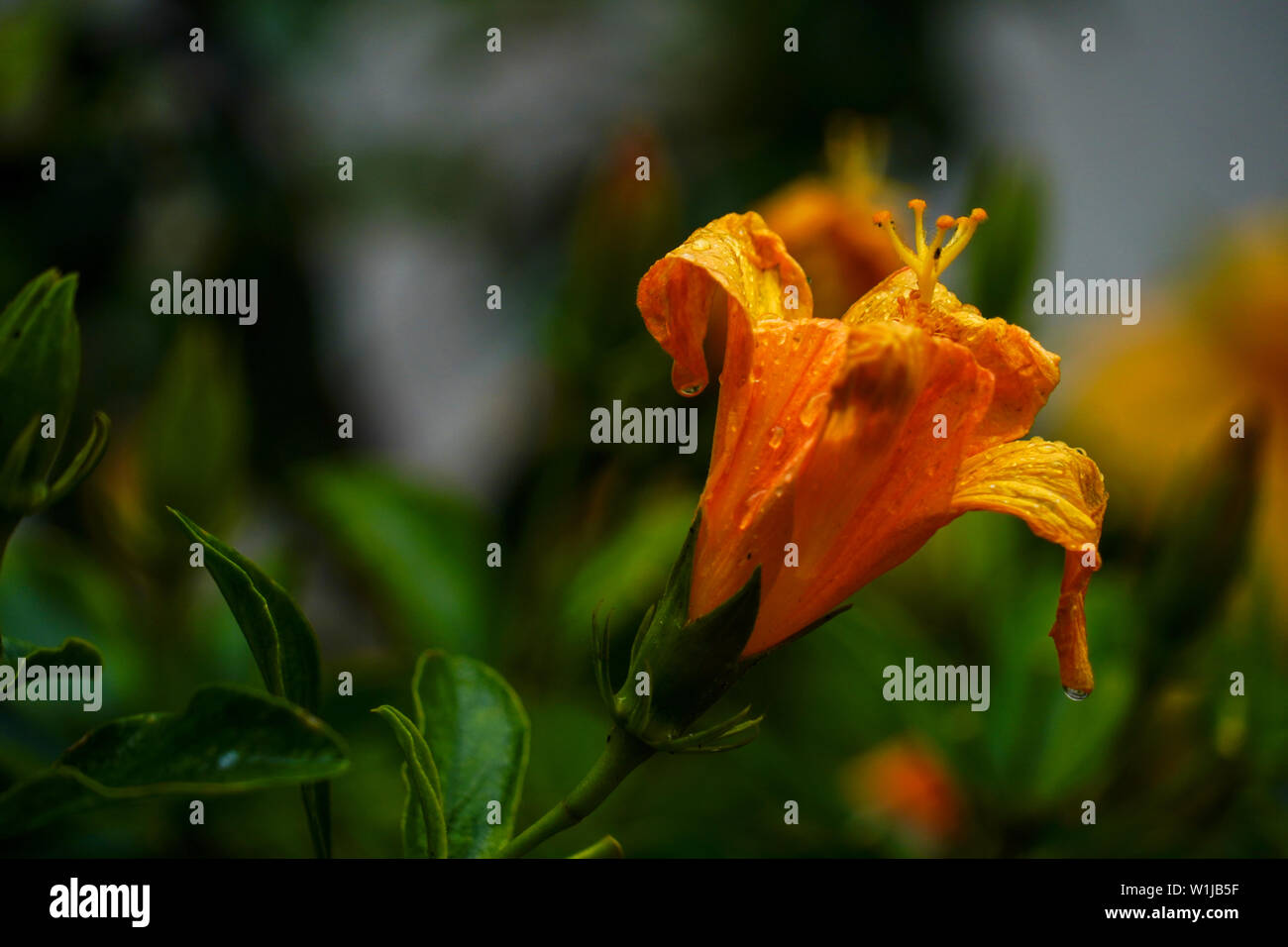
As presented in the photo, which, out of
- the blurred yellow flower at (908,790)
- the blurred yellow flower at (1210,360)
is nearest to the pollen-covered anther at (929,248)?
the blurred yellow flower at (908,790)

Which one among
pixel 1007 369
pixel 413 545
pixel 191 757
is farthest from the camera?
pixel 413 545

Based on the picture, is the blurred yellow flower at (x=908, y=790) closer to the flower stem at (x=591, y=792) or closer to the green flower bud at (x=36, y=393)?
the flower stem at (x=591, y=792)

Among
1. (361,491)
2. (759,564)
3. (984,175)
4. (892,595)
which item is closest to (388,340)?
(361,491)

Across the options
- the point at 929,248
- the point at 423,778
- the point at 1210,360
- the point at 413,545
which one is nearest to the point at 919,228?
the point at 929,248

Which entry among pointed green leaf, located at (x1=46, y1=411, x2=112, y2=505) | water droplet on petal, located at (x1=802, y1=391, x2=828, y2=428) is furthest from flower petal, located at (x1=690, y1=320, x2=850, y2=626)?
pointed green leaf, located at (x1=46, y1=411, x2=112, y2=505)

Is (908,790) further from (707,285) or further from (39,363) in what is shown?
(39,363)

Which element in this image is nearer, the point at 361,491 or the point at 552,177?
the point at 361,491

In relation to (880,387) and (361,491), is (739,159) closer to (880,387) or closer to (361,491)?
(361,491)
